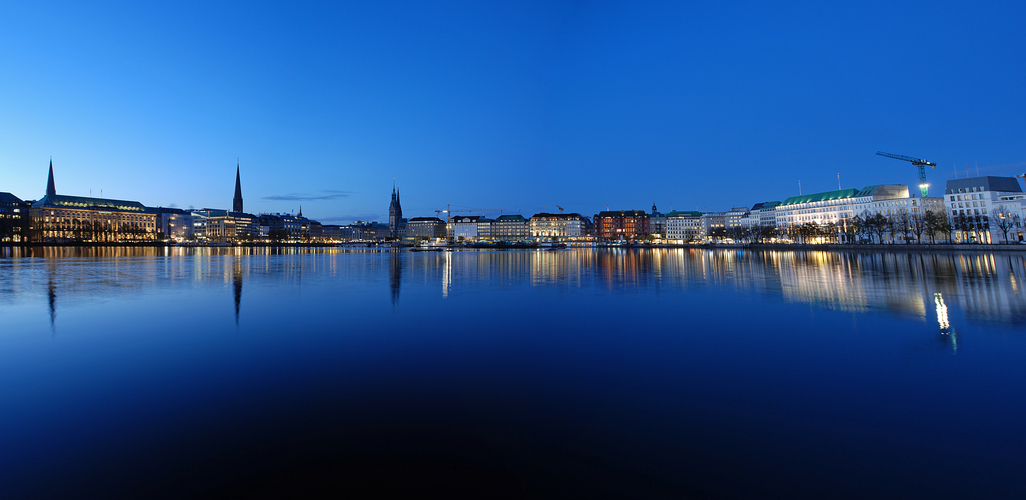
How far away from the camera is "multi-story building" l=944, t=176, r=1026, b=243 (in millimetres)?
76938

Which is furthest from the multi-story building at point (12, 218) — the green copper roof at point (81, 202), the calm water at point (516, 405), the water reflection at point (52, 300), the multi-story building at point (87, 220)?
the calm water at point (516, 405)

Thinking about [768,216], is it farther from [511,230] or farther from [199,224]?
[199,224]

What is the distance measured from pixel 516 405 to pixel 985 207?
385 feet

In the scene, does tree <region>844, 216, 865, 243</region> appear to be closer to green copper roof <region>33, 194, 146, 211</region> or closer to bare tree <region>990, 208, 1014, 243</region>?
bare tree <region>990, 208, 1014, 243</region>

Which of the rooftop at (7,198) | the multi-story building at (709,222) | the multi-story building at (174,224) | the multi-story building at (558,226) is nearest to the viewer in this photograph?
the rooftop at (7,198)

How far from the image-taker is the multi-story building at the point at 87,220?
120 metres

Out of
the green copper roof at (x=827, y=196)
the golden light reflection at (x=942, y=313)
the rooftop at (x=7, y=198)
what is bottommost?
the golden light reflection at (x=942, y=313)

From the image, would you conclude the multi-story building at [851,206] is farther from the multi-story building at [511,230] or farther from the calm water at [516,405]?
the calm water at [516,405]

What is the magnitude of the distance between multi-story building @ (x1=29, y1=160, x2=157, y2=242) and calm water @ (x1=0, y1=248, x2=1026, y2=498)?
15058cm

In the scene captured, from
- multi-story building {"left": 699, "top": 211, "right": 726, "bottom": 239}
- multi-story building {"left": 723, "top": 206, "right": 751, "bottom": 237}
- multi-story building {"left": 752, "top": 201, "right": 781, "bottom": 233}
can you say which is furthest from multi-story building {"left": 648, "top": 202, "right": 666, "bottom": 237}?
multi-story building {"left": 752, "top": 201, "right": 781, "bottom": 233}

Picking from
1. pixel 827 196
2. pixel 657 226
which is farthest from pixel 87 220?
pixel 827 196

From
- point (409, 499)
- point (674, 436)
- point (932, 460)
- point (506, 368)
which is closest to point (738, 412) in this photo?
point (674, 436)

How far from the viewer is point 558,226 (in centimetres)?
19488

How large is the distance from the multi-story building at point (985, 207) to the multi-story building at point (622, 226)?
102231 millimetres
